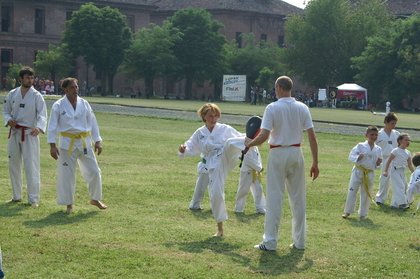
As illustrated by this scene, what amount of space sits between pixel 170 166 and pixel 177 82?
87.3 m

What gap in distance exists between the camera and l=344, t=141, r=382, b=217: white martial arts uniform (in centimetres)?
1429

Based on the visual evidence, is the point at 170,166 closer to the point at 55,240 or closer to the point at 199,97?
the point at 55,240

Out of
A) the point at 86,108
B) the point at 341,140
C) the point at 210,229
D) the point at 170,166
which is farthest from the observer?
the point at 341,140

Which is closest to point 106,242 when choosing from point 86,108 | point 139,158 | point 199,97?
point 86,108

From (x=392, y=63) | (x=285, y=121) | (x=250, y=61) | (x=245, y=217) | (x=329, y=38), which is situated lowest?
(x=245, y=217)

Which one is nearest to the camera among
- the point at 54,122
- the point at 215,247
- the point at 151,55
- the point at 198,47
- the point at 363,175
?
the point at 215,247

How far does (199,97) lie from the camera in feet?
345

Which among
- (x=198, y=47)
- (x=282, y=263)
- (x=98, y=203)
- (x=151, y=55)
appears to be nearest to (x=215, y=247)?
(x=282, y=263)

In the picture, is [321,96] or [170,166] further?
[321,96]

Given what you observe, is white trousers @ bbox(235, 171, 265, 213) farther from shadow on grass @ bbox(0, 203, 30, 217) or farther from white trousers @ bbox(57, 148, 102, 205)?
shadow on grass @ bbox(0, 203, 30, 217)

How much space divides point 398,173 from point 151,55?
259 feet

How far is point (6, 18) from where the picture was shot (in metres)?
99.0

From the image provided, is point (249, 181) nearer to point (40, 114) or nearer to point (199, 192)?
point (199, 192)

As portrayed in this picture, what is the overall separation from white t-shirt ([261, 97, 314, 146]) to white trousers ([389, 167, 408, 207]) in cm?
558
